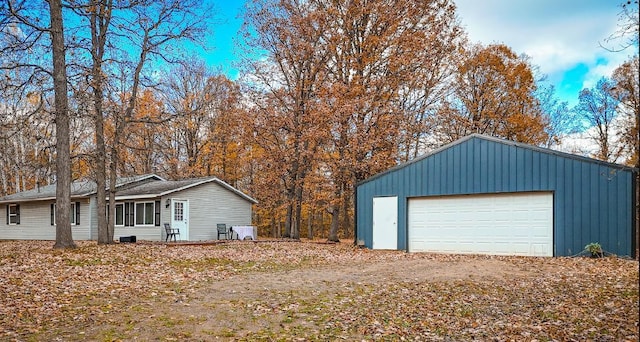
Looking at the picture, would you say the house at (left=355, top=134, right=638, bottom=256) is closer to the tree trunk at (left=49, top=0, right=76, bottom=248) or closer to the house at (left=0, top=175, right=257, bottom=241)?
the house at (left=0, top=175, right=257, bottom=241)

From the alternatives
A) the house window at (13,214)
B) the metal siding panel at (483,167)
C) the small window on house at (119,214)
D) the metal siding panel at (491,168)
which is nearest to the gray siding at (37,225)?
the house window at (13,214)

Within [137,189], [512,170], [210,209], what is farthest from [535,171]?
[137,189]

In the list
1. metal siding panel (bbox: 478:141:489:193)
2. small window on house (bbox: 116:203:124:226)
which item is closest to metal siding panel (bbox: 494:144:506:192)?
metal siding panel (bbox: 478:141:489:193)

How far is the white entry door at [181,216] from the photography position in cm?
2181

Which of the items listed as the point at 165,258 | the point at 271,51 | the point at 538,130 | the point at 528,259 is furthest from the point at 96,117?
the point at 538,130

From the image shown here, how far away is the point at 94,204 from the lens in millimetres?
23531

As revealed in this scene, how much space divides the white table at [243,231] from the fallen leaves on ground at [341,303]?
11339mm

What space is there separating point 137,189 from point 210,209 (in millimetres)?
3899

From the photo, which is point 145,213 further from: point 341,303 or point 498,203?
point 341,303

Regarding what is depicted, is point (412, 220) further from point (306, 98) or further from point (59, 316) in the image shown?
point (59, 316)

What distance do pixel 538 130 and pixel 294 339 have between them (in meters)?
23.1

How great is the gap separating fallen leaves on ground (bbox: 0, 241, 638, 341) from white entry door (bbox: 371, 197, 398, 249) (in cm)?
551

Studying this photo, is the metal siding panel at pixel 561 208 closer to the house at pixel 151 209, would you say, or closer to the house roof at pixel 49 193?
the house at pixel 151 209

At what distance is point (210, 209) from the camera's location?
23344mm
